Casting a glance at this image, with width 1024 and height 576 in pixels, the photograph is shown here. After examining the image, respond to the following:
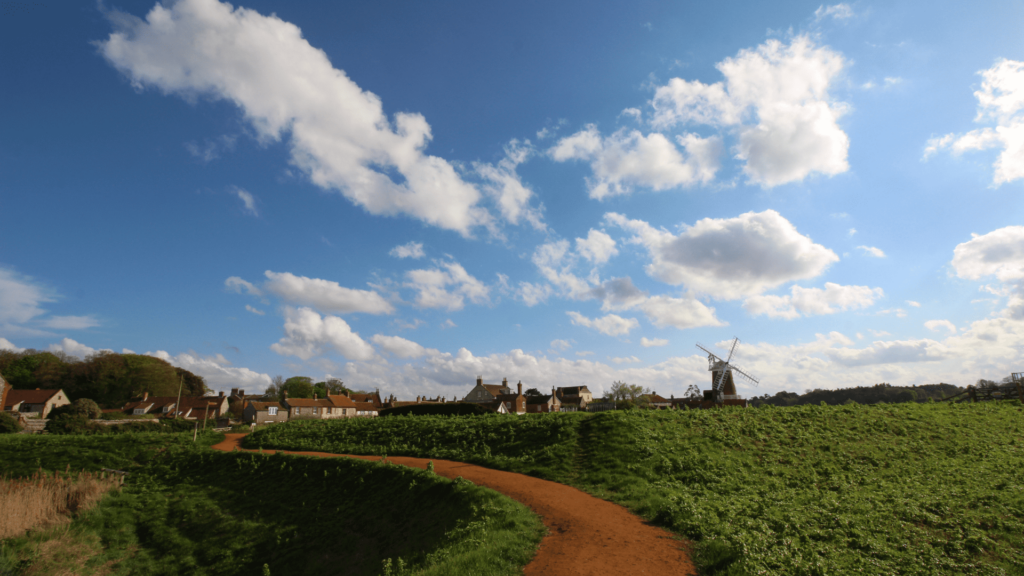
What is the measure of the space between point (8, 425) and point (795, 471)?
68.3 m

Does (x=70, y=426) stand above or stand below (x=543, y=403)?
below

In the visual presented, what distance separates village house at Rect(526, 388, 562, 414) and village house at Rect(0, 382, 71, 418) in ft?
272

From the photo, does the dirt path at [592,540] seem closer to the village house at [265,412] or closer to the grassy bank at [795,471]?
the grassy bank at [795,471]

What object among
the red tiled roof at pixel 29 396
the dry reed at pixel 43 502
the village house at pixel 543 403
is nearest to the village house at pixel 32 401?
the red tiled roof at pixel 29 396

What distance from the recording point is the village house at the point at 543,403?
88.9m

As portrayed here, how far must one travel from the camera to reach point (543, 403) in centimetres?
8994

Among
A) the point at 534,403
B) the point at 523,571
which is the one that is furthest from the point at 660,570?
the point at 534,403

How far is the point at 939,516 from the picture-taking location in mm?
12539

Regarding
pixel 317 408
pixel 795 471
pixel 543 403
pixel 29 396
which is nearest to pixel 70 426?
pixel 317 408

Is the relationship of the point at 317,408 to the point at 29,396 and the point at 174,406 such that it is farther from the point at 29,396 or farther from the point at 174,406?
the point at 29,396

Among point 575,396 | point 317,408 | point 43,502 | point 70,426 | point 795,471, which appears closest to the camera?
point 43,502

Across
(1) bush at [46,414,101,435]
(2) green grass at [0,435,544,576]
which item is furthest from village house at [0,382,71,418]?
(2) green grass at [0,435,544,576]

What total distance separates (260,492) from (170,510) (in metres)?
→ 4.09

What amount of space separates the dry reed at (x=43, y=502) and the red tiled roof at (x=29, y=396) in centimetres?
8045
